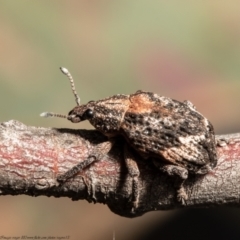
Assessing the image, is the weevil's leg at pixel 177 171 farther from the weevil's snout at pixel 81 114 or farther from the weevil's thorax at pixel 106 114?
the weevil's snout at pixel 81 114

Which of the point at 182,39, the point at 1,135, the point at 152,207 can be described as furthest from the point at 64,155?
the point at 182,39

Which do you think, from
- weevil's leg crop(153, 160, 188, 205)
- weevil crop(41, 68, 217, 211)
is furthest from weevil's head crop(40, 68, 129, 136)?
weevil's leg crop(153, 160, 188, 205)

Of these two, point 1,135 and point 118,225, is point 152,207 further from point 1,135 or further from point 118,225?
point 118,225

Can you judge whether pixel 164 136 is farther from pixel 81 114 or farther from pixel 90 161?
pixel 81 114

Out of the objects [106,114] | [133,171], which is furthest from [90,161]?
[106,114]

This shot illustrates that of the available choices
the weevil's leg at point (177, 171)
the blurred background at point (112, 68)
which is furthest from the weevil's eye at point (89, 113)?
the blurred background at point (112, 68)
